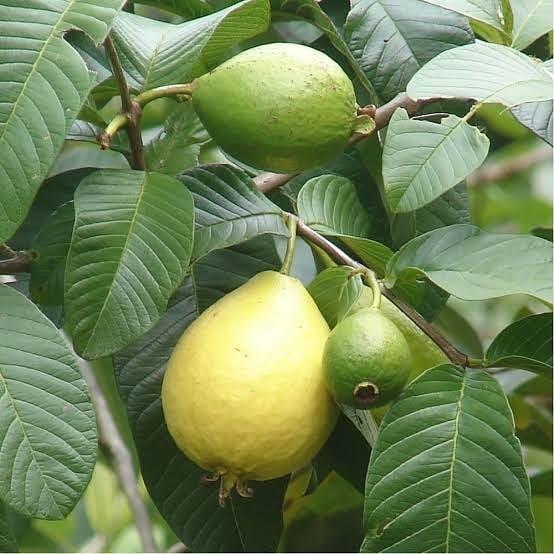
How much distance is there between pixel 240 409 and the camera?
981 millimetres

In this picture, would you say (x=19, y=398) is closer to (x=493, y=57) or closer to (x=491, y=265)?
(x=491, y=265)

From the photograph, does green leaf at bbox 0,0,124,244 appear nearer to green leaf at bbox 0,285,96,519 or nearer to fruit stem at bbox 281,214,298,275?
green leaf at bbox 0,285,96,519

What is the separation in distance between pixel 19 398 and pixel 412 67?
25.6 inches

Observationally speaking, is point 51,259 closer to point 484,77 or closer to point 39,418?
point 39,418

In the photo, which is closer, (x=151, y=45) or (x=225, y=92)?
(x=225, y=92)

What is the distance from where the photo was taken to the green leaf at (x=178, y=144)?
1.28 metres

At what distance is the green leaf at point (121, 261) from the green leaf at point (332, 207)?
0.60 feet

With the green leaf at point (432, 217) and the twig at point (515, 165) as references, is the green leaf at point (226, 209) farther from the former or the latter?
the twig at point (515, 165)

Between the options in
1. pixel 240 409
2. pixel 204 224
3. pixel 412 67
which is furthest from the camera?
pixel 412 67

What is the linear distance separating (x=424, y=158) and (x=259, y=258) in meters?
0.28

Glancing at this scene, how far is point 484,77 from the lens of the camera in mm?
1083

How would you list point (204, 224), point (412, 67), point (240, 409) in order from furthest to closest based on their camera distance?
point (412, 67)
point (204, 224)
point (240, 409)

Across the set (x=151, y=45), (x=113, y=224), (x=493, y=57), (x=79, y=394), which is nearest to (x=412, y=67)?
(x=493, y=57)

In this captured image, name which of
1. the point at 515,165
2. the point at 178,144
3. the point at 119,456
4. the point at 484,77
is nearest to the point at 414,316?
the point at 484,77
